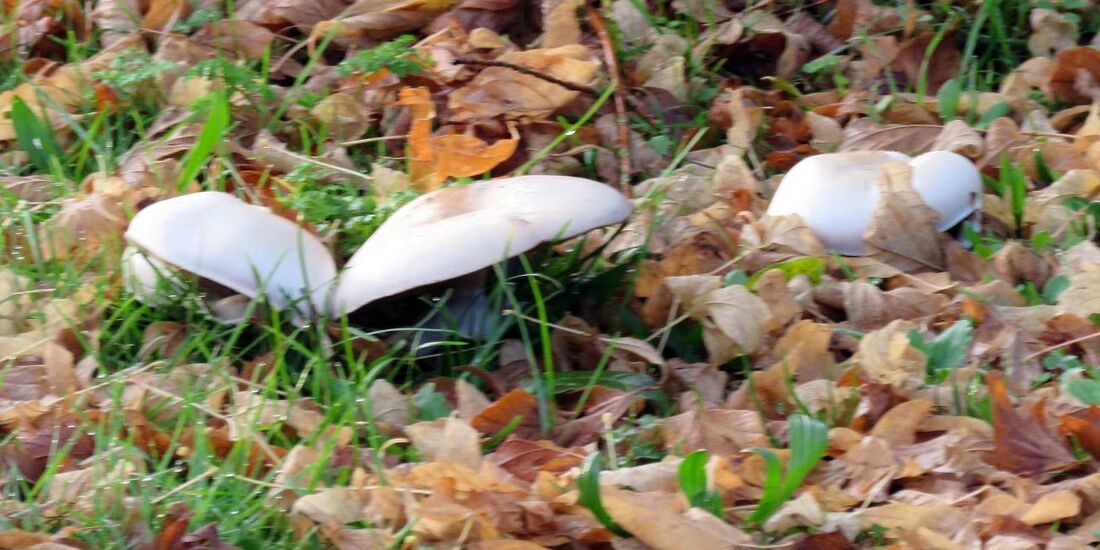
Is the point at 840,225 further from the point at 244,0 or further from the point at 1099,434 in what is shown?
the point at 244,0

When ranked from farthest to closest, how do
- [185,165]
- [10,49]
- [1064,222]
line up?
[10,49] < [185,165] < [1064,222]

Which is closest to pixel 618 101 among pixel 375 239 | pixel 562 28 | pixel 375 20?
pixel 562 28

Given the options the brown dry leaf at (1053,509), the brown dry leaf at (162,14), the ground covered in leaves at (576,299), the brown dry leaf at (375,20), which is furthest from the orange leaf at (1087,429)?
the brown dry leaf at (162,14)

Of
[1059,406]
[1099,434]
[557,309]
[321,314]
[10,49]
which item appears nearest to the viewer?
[1099,434]

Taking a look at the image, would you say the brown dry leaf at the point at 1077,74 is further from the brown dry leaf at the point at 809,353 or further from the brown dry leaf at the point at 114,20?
the brown dry leaf at the point at 114,20

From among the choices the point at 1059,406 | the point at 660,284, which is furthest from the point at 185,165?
the point at 1059,406

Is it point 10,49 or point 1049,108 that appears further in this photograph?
point 10,49

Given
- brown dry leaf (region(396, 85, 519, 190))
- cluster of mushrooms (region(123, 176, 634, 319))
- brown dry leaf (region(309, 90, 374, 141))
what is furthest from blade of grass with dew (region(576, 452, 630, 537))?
brown dry leaf (region(309, 90, 374, 141))

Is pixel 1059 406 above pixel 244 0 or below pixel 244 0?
below
